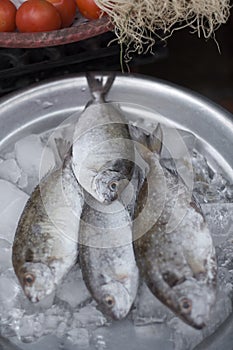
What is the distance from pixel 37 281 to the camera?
1124 millimetres

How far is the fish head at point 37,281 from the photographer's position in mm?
1121

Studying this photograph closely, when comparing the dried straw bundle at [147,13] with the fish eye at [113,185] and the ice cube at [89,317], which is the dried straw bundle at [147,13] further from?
the ice cube at [89,317]

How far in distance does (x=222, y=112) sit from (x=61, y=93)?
1.22ft

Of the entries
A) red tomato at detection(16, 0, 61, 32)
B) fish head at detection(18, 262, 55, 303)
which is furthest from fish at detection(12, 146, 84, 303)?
red tomato at detection(16, 0, 61, 32)

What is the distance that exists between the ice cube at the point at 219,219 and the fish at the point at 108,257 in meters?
0.17

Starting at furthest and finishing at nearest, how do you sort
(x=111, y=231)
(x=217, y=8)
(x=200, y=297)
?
(x=217, y=8) → (x=111, y=231) → (x=200, y=297)

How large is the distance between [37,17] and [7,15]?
0.29 feet

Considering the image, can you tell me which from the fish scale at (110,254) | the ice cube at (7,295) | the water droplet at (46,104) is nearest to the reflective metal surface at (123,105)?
the water droplet at (46,104)

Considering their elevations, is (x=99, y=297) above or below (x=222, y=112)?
below

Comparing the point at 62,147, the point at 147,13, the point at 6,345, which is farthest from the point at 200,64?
the point at 6,345

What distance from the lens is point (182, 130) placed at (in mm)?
1359

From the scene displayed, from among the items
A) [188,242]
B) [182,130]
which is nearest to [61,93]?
[182,130]

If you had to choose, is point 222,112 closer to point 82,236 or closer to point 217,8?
point 217,8

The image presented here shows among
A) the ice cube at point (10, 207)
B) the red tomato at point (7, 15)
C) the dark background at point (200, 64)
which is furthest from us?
the dark background at point (200, 64)
